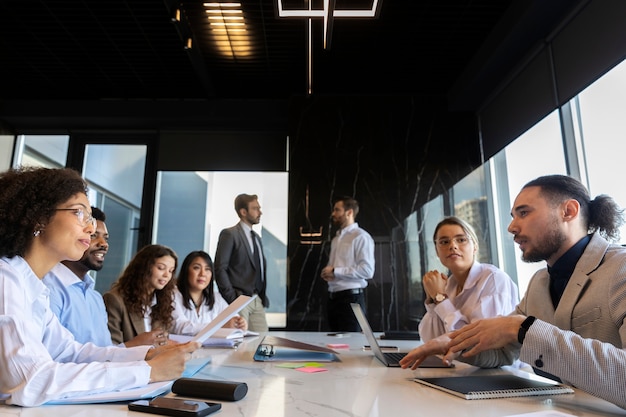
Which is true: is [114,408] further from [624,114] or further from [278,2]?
[624,114]

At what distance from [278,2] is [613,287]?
155 centimetres

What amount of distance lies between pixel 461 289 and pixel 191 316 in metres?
1.64

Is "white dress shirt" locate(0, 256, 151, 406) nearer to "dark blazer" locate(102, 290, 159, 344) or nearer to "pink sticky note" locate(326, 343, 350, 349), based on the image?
"pink sticky note" locate(326, 343, 350, 349)

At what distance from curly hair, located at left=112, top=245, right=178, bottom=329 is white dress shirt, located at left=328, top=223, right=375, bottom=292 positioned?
1383 millimetres

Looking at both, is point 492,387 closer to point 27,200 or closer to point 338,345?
point 338,345

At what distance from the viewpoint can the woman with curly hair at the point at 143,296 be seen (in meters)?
2.19

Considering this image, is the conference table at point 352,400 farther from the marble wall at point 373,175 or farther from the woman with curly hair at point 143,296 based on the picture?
the marble wall at point 373,175

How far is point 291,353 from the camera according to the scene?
4.93 ft

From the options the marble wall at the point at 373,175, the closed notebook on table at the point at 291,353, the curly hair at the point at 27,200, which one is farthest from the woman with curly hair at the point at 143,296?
the marble wall at the point at 373,175

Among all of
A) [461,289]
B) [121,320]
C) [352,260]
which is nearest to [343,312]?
[352,260]

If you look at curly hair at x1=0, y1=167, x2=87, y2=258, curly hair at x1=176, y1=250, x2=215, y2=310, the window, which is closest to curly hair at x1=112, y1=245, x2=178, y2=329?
curly hair at x1=176, y1=250, x2=215, y2=310

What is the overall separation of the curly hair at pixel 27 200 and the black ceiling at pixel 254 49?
243 cm

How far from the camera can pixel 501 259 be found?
14.0 feet

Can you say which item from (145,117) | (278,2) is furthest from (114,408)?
(145,117)
